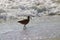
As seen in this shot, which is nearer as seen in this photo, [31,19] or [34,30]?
[34,30]

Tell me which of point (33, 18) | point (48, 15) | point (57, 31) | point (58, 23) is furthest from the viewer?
point (48, 15)

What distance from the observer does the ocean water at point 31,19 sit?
8.25 feet

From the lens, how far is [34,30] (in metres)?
2.71

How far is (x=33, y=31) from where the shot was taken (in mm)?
2672

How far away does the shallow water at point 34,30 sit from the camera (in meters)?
2.45

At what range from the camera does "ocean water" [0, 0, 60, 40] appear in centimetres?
252

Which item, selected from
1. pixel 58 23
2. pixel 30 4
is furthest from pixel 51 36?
pixel 30 4

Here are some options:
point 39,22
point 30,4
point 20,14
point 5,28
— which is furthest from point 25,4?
point 5,28

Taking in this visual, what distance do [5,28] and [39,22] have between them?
0.59 m

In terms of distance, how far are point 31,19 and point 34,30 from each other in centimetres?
50

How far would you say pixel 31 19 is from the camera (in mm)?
3182

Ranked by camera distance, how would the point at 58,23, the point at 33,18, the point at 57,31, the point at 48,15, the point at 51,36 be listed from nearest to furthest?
the point at 51,36
the point at 57,31
the point at 58,23
the point at 33,18
the point at 48,15

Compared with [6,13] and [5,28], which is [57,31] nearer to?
[5,28]

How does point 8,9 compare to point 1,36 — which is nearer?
point 1,36
